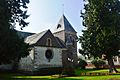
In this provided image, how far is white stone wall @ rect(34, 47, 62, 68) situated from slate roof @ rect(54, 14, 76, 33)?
50.6 feet

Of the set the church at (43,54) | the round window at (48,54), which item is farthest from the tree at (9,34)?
the round window at (48,54)

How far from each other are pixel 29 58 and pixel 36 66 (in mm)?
2311

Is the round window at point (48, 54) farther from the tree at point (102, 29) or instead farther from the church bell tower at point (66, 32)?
the church bell tower at point (66, 32)

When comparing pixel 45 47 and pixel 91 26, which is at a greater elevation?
pixel 91 26

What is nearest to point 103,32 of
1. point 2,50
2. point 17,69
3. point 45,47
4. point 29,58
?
point 45,47

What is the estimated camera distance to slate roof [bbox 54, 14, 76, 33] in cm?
5769

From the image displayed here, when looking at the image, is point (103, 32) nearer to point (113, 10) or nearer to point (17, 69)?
point (113, 10)

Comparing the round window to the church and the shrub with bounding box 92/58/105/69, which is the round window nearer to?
the church

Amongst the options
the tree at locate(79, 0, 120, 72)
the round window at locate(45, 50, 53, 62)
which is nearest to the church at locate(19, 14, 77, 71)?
the round window at locate(45, 50, 53, 62)

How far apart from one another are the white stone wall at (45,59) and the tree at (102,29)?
26.4 feet

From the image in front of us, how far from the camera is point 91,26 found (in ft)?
116

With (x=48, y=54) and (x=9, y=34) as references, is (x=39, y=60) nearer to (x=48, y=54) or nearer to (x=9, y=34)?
(x=48, y=54)

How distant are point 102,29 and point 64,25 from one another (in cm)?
2413

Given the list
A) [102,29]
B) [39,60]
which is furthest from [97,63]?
[102,29]
